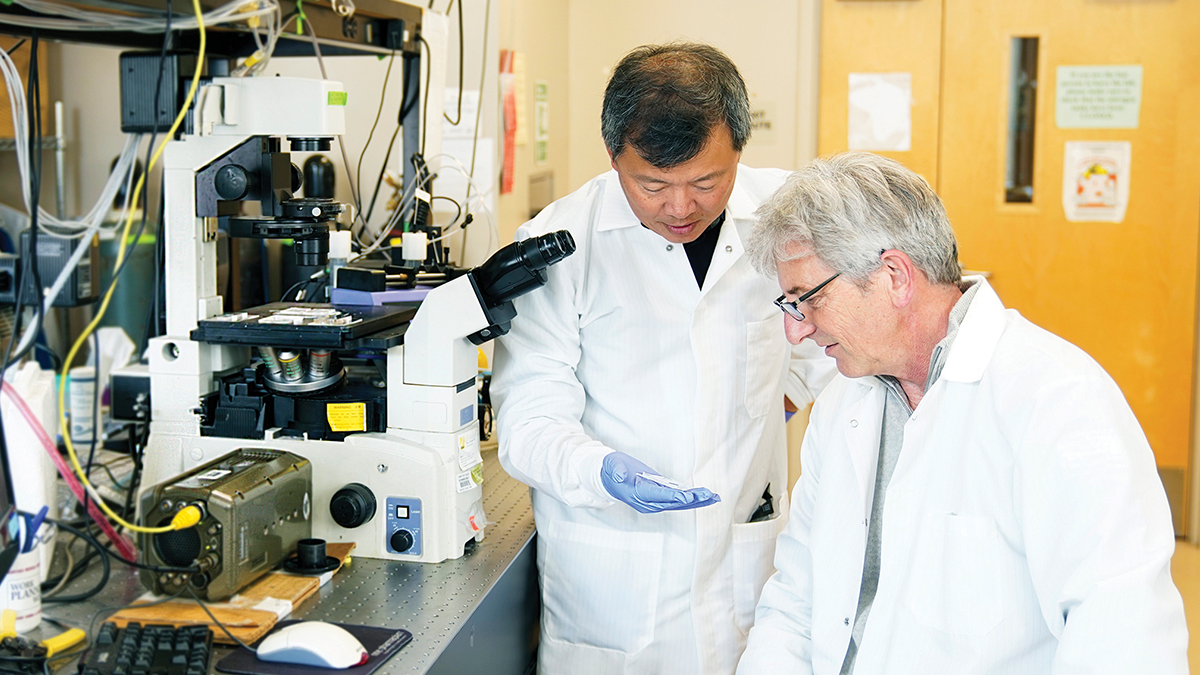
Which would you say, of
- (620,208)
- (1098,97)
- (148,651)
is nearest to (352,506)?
(148,651)

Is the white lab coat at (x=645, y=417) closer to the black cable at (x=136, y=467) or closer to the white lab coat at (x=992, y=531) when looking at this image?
the white lab coat at (x=992, y=531)

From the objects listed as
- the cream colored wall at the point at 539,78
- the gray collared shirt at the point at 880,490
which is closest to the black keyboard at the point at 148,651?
the gray collared shirt at the point at 880,490

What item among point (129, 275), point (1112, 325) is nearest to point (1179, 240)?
point (1112, 325)

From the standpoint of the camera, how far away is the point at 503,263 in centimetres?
156

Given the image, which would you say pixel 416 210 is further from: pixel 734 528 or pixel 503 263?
pixel 734 528

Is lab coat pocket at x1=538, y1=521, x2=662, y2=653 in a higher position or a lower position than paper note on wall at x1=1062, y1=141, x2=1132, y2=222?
lower

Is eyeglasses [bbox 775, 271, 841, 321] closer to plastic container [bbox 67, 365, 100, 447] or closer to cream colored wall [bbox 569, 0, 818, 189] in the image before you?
plastic container [bbox 67, 365, 100, 447]

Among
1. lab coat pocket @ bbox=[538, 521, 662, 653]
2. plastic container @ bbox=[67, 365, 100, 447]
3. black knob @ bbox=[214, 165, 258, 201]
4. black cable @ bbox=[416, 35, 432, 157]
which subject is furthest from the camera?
black cable @ bbox=[416, 35, 432, 157]

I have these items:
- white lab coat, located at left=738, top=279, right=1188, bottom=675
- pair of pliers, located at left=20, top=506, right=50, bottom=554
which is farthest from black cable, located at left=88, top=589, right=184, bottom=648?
white lab coat, located at left=738, top=279, right=1188, bottom=675

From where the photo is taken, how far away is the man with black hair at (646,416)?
1.72 meters

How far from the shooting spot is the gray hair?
132cm

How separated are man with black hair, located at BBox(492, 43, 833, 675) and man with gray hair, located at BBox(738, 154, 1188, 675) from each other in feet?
0.79

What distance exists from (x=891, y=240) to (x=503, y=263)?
1.85 feet

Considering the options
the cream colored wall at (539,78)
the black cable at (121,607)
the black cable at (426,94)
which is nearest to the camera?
the black cable at (121,607)
